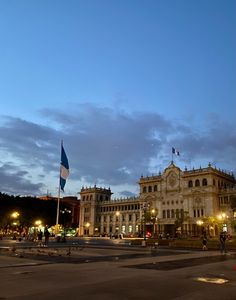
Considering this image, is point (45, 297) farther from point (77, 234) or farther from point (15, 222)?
point (77, 234)

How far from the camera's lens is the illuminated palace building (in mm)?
96250

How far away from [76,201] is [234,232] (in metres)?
94.2

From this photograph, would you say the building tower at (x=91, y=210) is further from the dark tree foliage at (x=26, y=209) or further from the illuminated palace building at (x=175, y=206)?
the dark tree foliage at (x=26, y=209)

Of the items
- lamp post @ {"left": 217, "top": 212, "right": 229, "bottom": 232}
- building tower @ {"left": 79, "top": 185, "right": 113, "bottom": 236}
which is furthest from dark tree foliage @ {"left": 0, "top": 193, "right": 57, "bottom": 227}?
lamp post @ {"left": 217, "top": 212, "right": 229, "bottom": 232}

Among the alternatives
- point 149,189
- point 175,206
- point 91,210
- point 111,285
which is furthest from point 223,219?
point 111,285

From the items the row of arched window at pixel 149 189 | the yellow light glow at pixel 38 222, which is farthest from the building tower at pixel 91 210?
the yellow light glow at pixel 38 222

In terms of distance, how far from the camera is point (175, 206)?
10844 cm

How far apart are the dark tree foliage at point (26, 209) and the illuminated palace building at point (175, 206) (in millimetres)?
20761

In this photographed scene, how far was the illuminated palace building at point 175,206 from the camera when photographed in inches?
3789

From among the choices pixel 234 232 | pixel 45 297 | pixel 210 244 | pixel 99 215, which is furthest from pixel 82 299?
pixel 99 215

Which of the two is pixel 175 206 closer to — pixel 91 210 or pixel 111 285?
pixel 91 210

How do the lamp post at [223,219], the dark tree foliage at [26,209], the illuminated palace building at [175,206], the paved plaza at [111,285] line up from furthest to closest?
the illuminated palace building at [175,206] < the dark tree foliage at [26,209] < the lamp post at [223,219] < the paved plaza at [111,285]

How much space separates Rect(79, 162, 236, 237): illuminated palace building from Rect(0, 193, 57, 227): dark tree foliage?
68.1 ft

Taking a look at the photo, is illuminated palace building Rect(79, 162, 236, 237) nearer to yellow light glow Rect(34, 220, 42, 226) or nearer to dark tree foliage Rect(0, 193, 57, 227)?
dark tree foliage Rect(0, 193, 57, 227)
